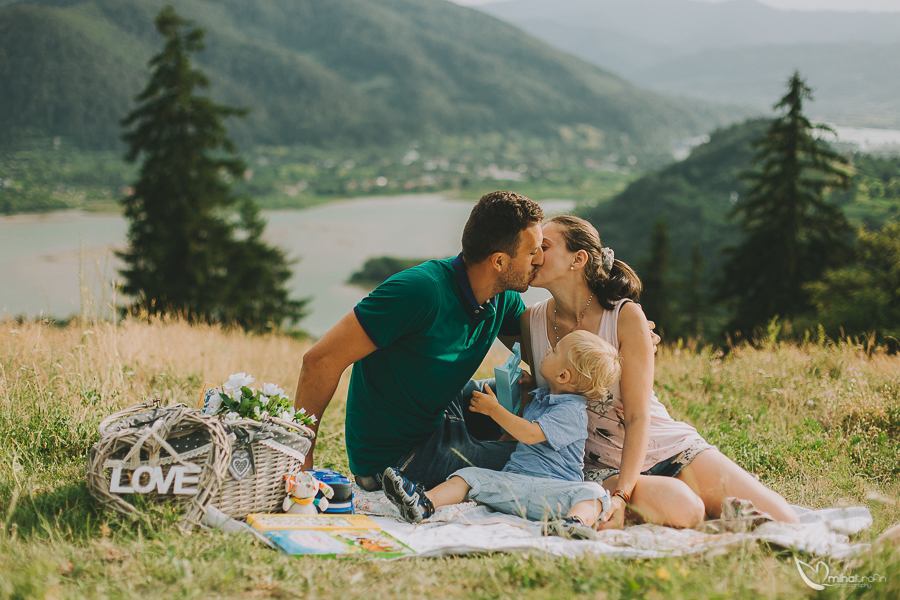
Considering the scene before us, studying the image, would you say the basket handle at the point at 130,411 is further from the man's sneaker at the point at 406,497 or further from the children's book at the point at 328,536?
the man's sneaker at the point at 406,497

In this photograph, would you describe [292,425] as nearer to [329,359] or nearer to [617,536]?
[329,359]

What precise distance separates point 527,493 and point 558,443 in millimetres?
278

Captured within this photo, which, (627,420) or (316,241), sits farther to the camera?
(316,241)

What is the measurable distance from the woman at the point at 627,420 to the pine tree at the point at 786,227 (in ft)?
85.8

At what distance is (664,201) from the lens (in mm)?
85125

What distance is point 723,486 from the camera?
2861 millimetres

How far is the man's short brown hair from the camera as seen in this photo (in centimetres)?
301

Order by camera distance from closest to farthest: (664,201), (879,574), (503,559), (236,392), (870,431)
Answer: (879,574), (503,559), (236,392), (870,431), (664,201)

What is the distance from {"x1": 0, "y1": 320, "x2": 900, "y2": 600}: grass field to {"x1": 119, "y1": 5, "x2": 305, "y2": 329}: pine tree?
22183 millimetres

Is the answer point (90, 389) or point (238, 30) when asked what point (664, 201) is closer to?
point (90, 389)

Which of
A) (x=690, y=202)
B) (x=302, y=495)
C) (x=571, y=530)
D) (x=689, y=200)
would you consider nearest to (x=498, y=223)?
(x=571, y=530)

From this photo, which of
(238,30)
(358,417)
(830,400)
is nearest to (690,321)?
(830,400)

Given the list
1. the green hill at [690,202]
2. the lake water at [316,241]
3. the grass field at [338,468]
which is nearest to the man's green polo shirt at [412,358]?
the grass field at [338,468]

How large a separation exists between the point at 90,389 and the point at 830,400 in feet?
17.9
